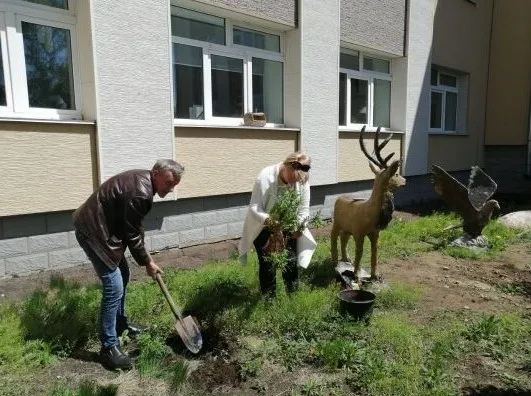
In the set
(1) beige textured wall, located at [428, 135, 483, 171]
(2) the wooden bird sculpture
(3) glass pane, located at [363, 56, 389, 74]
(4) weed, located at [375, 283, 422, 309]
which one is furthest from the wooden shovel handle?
(1) beige textured wall, located at [428, 135, 483, 171]

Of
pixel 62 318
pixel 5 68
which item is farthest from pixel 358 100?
pixel 62 318

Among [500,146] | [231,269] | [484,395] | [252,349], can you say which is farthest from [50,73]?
[500,146]

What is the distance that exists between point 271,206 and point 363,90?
7.35 metres

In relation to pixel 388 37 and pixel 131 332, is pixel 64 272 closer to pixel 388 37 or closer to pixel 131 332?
pixel 131 332

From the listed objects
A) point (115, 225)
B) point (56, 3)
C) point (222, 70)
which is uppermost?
point (56, 3)

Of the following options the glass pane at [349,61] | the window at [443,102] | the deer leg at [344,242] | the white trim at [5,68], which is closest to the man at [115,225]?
the deer leg at [344,242]

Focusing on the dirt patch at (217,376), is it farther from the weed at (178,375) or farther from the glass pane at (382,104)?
the glass pane at (382,104)

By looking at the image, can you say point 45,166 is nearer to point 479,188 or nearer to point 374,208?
point 374,208

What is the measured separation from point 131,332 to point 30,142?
271cm

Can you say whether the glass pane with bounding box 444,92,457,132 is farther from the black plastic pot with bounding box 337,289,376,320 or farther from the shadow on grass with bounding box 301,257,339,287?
the black plastic pot with bounding box 337,289,376,320

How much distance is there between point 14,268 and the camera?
5039mm

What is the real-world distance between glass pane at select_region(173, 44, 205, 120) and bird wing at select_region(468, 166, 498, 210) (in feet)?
15.1

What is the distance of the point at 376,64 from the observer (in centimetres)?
1043

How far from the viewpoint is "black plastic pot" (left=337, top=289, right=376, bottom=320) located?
12.4ft
